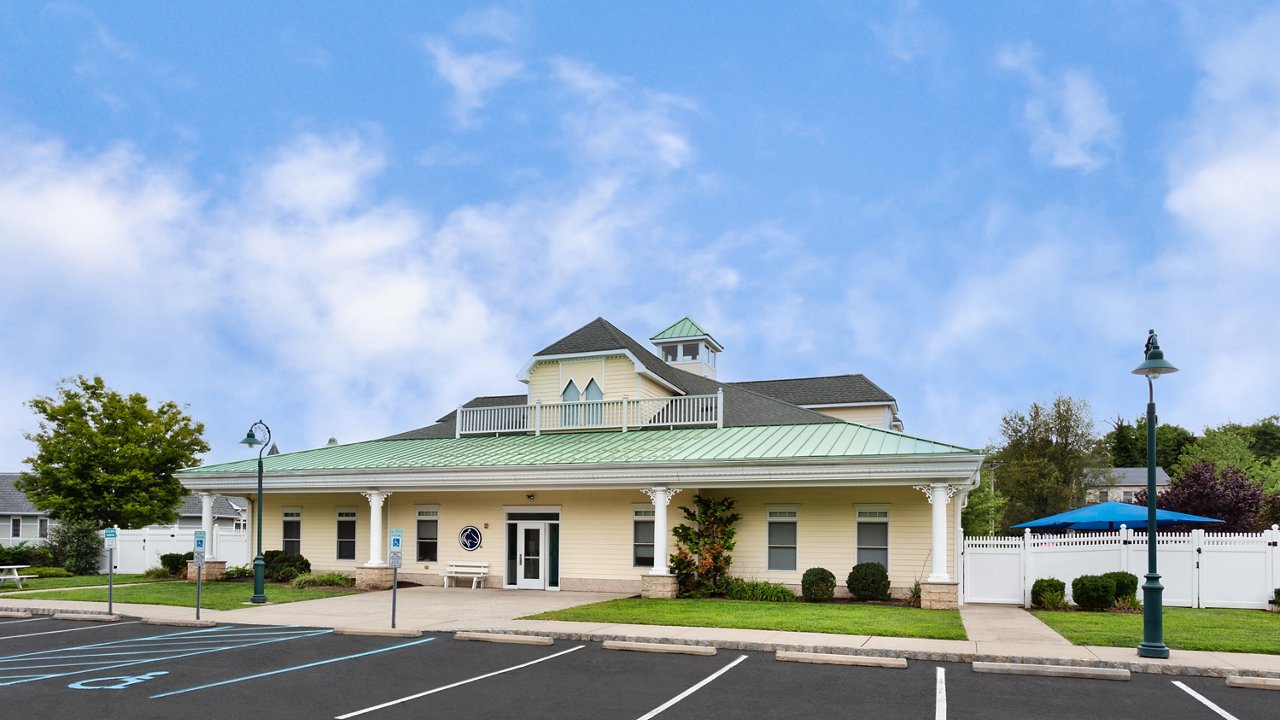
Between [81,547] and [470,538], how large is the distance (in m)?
20.0

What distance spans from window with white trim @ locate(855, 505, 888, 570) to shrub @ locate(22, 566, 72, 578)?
29531 mm

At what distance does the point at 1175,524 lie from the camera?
3162 centimetres

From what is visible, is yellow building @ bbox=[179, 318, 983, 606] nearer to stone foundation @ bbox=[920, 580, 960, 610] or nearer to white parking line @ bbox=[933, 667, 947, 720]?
stone foundation @ bbox=[920, 580, 960, 610]

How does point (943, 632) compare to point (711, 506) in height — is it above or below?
below

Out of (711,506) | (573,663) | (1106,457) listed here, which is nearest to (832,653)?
(573,663)

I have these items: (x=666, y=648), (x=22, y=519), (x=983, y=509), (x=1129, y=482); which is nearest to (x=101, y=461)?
(x=22, y=519)

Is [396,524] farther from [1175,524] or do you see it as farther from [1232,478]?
[1232,478]

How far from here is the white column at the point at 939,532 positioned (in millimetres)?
21047

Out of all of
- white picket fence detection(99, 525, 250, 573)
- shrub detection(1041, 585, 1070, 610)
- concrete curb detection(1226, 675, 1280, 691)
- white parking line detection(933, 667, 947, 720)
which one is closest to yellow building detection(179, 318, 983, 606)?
shrub detection(1041, 585, 1070, 610)

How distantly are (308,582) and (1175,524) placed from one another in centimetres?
2714

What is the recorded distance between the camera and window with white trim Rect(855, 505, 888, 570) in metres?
23.6

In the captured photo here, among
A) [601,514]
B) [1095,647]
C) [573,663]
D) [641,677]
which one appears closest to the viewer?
[641,677]

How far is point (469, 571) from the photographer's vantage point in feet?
88.4

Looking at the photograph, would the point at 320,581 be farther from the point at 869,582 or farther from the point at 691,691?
the point at 691,691
